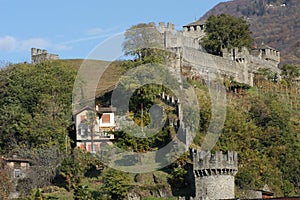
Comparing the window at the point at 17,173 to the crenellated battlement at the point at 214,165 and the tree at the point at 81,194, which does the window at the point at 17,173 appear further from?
the crenellated battlement at the point at 214,165

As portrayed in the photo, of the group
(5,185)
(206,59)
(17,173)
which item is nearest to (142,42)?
(206,59)

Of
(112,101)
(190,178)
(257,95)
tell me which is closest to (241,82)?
(257,95)

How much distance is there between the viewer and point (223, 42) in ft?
293

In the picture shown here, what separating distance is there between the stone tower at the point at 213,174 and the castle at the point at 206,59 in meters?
20.6

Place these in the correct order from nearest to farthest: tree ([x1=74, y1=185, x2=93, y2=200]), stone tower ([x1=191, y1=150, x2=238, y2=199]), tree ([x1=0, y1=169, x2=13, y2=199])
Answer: tree ([x1=74, y1=185, x2=93, y2=200]) < stone tower ([x1=191, y1=150, x2=238, y2=199]) < tree ([x1=0, y1=169, x2=13, y2=199])

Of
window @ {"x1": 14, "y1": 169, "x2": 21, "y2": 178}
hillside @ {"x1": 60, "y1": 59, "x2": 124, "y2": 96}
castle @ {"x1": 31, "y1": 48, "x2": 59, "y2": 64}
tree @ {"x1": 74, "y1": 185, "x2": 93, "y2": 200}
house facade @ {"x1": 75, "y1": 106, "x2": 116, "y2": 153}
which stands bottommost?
tree @ {"x1": 74, "y1": 185, "x2": 93, "y2": 200}

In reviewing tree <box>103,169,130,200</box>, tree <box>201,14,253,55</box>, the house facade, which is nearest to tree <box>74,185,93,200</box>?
tree <box>103,169,130,200</box>

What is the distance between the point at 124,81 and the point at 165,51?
8455 mm

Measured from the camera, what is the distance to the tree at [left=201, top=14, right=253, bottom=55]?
88562mm

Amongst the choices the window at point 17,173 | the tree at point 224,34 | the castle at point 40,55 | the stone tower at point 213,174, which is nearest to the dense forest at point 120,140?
the window at point 17,173

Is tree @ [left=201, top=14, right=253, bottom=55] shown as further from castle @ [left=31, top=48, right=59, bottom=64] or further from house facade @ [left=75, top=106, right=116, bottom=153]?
house facade @ [left=75, top=106, right=116, bottom=153]

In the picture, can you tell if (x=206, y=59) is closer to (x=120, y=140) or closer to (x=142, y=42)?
(x=142, y=42)

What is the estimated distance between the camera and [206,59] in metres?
80.3

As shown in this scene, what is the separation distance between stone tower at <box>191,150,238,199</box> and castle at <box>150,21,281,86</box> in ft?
67.7
